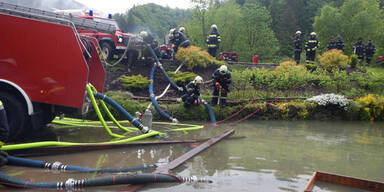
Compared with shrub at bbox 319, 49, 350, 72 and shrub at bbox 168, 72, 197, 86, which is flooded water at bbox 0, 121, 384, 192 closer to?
shrub at bbox 168, 72, 197, 86

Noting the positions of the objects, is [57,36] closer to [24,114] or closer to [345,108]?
[24,114]

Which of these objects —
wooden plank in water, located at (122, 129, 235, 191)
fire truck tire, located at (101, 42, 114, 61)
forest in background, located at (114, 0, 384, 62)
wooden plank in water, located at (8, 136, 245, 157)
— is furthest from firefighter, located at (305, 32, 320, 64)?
forest in background, located at (114, 0, 384, 62)

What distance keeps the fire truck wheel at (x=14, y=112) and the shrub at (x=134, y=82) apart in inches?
233

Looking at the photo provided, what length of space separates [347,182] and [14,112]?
226 inches

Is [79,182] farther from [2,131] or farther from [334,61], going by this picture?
[334,61]

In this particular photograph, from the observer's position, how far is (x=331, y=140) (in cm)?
799

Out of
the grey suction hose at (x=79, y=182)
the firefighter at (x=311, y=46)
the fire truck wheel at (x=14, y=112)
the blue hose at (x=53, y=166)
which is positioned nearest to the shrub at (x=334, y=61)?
the firefighter at (x=311, y=46)

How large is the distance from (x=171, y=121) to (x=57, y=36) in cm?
496

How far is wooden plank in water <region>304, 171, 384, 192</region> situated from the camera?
4297 millimetres

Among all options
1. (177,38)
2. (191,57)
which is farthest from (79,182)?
(177,38)

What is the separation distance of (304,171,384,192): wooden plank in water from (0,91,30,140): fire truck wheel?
511 centimetres

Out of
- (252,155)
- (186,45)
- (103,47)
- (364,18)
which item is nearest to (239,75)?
(186,45)

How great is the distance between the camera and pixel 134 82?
39.2 feet

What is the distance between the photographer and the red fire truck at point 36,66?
577 centimetres
